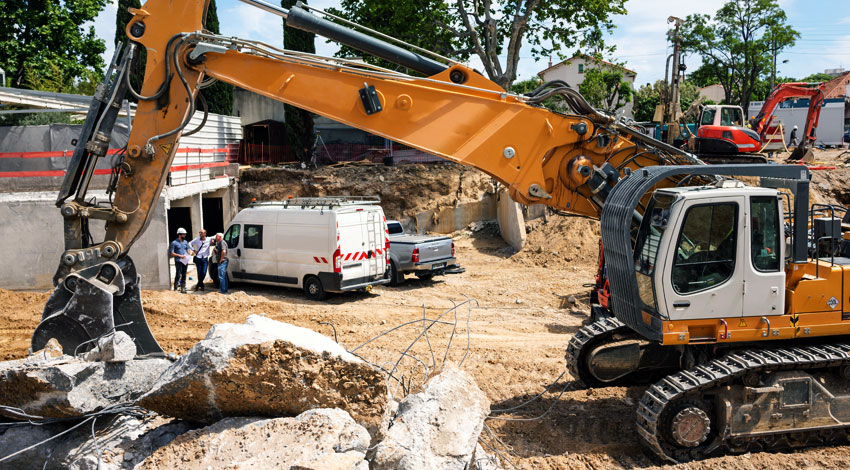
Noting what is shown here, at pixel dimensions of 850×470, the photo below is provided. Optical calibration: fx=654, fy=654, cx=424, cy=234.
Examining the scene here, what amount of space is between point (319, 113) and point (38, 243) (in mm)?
11068

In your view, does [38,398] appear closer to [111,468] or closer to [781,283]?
[111,468]

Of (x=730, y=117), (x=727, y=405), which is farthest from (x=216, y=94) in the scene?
(x=727, y=405)

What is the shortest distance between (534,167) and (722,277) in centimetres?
226

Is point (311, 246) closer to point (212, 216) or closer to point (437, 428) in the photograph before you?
point (437, 428)

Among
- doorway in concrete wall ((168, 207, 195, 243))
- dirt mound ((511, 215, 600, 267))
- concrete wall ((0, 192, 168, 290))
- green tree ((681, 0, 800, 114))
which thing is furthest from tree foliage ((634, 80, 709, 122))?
concrete wall ((0, 192, 168, 290))

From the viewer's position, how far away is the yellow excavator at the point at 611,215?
6496mm

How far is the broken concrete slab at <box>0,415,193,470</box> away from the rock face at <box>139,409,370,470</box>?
1.65ft

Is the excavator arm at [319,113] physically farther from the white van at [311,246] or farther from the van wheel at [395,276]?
the van wheel at [395,276]

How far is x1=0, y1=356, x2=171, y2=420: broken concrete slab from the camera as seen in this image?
5.54 meters

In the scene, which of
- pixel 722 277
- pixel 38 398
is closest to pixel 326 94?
pixel 38 398

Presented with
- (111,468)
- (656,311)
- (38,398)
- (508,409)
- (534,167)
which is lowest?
(508,409)

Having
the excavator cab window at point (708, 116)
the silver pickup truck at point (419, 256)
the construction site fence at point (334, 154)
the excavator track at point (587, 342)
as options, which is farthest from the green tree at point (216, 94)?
the excavator track at point (587, 342)

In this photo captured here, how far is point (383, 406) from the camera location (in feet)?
18.3

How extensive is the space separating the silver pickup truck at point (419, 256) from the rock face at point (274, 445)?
450 inches
